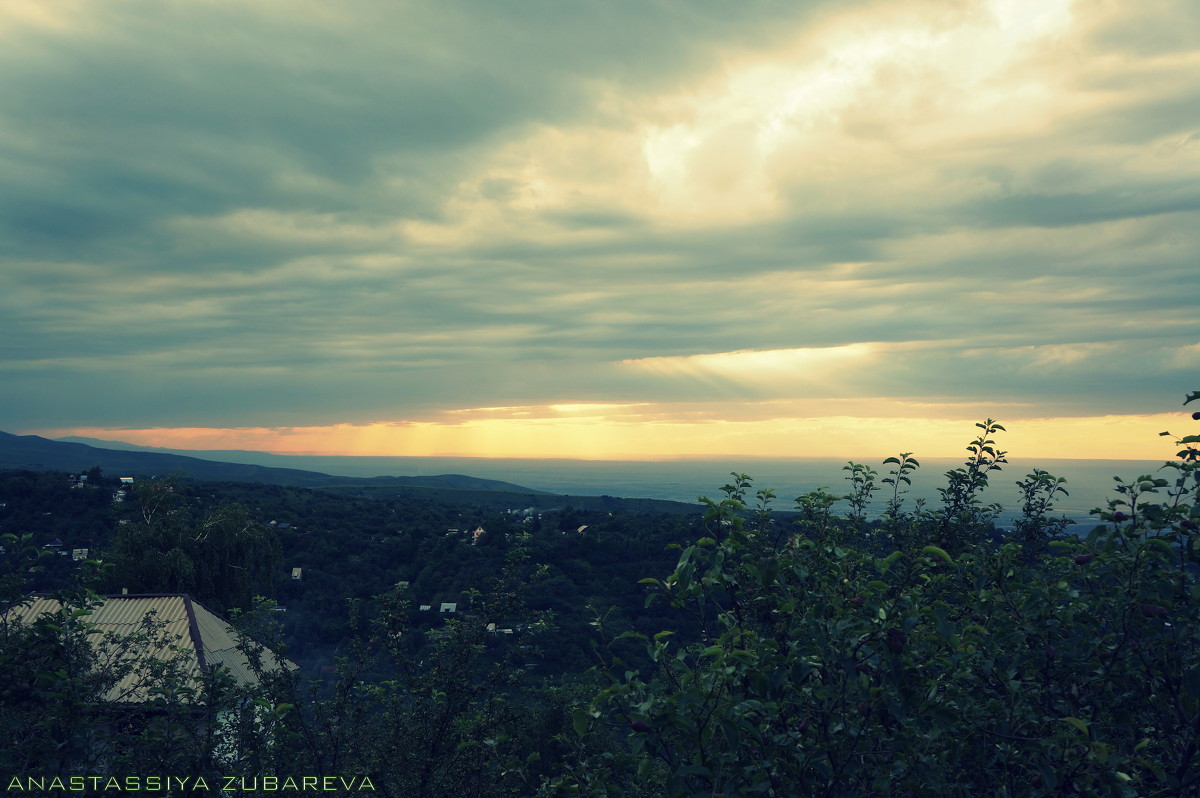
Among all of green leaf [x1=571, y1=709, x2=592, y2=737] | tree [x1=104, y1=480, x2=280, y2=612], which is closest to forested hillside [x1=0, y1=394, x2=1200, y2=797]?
green leaf [x1=571, y1=709, x2=592, y2=737]

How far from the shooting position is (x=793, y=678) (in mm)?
4438

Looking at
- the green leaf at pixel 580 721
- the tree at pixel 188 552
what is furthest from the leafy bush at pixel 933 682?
the tree at pixel 188 552

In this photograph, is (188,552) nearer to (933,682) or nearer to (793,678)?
(793,678)

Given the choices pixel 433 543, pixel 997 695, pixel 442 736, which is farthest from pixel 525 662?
pixel 433 543

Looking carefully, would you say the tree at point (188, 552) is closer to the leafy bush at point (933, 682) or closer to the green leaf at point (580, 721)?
the leafy bush at point (933, 682)

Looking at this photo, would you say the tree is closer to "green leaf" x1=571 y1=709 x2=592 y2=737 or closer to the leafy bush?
the leafy bush

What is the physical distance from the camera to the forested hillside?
449 centimetres

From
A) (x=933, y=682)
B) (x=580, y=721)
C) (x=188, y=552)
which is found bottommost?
(x=188, y=552)

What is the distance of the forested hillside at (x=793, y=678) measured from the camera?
4.49m

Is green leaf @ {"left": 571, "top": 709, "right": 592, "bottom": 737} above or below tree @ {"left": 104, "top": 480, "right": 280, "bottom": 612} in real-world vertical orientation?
above

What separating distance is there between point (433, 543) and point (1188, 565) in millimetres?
56925

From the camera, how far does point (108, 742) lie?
24.3 feet

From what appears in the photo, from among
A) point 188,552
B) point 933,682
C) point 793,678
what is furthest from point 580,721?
point 188,552

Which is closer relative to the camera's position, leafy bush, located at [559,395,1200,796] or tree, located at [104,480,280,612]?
leafy bush, located at [559,395,1200,796]
